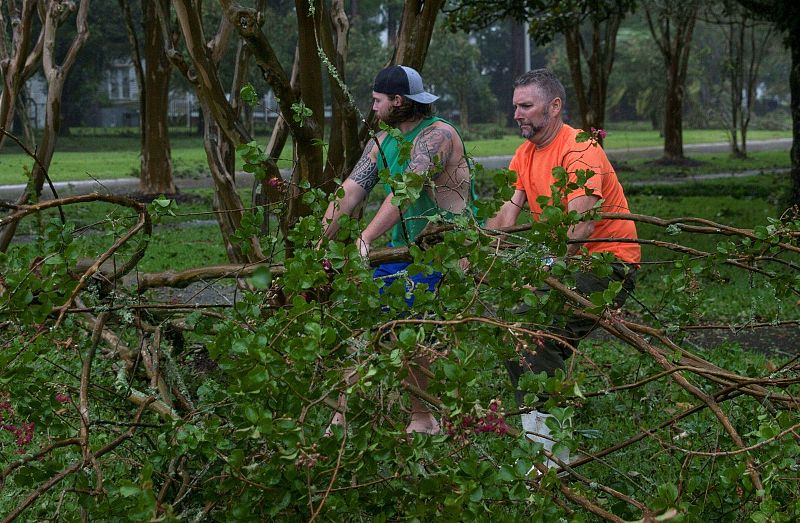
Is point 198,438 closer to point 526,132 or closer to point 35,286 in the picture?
point 35,286

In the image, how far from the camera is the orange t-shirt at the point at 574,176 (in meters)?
4.75

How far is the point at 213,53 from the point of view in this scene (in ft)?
20.7

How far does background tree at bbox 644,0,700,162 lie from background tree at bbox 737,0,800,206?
38.8ft

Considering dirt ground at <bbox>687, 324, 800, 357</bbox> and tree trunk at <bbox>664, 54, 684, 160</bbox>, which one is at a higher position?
tree trunk at <bbox>664, 54, 684, 160</bbox>

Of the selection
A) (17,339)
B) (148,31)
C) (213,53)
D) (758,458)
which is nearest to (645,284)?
(213,53)

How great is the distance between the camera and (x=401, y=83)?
482 cm

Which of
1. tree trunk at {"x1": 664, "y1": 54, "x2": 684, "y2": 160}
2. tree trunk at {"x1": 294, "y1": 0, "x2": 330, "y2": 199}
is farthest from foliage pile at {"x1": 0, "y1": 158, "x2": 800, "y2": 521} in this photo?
tree trunk at {"x1": 664, "y1": 54, "x2": 684, "y2": 160}

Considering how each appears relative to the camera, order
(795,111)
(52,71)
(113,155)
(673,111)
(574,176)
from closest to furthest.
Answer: (574,176) < (52,71) < (795,111) < (673,111) < (113,155)

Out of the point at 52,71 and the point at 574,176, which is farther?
the point at 52,71

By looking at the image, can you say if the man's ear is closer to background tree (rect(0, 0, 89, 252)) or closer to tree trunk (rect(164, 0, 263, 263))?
tree trunk (rect(164, 0, 263, 263))

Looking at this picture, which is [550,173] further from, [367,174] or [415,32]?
[415,32]

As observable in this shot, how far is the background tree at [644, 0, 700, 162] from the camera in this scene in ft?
88.6

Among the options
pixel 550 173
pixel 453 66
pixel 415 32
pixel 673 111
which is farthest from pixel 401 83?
pixel 453 66

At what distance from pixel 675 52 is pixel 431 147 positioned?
82.9 ft
